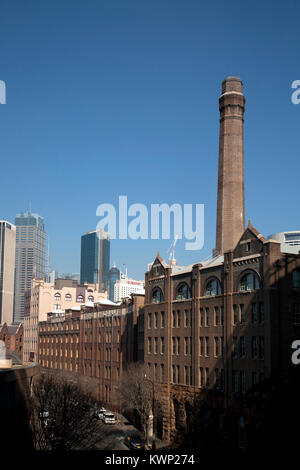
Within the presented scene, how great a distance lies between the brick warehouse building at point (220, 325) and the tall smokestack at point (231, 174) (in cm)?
2385

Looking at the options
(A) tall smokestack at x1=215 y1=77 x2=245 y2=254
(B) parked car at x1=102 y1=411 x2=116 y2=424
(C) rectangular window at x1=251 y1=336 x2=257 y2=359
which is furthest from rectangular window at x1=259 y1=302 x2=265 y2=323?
(A) tall smokestack at x1=215 y1=77 x2=245 y2=254

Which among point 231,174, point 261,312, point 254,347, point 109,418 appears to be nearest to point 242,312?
point 261,312

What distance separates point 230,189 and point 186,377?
138 feet

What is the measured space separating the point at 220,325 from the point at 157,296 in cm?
1586

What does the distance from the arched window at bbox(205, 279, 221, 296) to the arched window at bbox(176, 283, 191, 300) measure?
397 centimetres

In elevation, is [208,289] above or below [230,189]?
below

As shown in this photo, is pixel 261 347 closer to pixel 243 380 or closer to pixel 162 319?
pixel 243 380

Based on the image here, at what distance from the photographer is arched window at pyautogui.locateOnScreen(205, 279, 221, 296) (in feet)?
204

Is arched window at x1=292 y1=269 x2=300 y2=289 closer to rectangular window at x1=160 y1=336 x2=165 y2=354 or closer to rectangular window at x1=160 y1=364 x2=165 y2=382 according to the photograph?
rectangular window at x1=160 y1=336 x2=165 y2=354

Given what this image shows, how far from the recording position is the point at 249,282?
187ft

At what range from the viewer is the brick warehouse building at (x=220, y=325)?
175 ft
